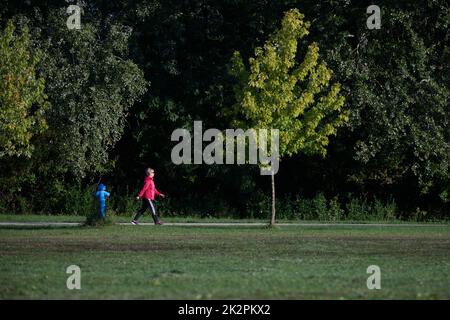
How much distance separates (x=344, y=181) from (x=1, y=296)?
32.1m

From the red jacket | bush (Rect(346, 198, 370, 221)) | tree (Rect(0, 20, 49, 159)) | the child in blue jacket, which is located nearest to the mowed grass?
the child in blue jacket

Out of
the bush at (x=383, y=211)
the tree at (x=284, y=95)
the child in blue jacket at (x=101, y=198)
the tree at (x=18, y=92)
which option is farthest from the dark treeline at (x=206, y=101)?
the child in blue jacket at (x=101, y=198)

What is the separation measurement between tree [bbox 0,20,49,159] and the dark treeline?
2108 mm

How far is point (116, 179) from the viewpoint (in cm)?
4425

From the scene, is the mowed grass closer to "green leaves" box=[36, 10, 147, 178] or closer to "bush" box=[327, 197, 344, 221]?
"green leaves" box=[36, 10, 147, 178]

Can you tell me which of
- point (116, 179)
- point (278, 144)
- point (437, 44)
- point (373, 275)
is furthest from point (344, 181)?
point (373, 275)

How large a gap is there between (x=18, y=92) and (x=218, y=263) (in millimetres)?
19300

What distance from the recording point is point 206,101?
42.4m

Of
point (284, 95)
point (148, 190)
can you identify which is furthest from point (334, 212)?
point (148, 190)

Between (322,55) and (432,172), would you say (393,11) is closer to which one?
(322,55)

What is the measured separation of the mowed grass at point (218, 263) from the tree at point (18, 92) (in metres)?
7.10

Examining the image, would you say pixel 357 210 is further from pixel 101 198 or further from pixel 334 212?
pixel 101 198

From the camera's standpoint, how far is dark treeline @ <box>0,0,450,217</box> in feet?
128
